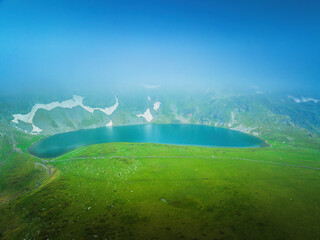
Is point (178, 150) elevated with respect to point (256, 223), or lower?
lower

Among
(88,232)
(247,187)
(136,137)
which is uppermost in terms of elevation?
(88,232)

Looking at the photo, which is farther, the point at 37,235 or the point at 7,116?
A: the point at 7,116

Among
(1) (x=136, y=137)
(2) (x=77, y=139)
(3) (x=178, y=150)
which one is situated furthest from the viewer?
(1) (x=136, y=137)

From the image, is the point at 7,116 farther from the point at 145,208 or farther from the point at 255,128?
the point at 255,128

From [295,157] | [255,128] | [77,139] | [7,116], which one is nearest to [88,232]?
[295,157]

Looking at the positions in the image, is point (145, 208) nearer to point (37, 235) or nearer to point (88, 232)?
point (88, 232)

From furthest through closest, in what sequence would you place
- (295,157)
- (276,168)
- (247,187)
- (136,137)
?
(136,137) < (295,157) < (276,168) < (247,187)

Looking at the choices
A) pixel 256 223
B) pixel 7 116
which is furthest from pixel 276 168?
pixel 7 116
